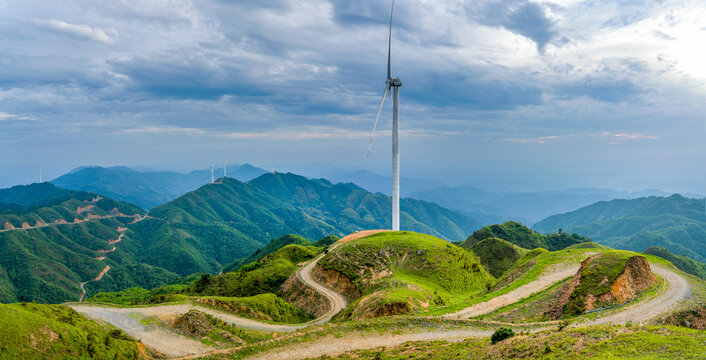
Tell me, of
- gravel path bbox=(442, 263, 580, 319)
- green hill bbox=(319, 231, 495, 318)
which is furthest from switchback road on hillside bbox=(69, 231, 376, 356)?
gravel path bbox=(442, 263, 580, 319)

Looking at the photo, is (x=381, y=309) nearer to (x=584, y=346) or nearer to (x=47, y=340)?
(x=584, y=346)

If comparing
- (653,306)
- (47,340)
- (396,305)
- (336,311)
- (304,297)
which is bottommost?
(304,297)

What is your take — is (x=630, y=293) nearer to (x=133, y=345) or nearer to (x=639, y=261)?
(x=639, y=261)

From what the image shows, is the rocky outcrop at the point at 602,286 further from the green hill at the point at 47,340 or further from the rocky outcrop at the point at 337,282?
the green hill at the point at 47,340

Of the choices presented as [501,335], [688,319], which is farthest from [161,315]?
[688,319]

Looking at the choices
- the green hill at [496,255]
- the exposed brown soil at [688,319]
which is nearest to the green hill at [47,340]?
the exposed brown soil at [688,319]

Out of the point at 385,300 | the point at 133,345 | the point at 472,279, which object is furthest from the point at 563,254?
the point at 133,345

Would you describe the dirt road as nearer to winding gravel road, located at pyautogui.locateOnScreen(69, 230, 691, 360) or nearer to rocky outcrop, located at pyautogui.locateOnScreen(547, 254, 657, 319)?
winding gravel road, located at pyautogui.locateOnScreen(69, 230, 691, 360)
